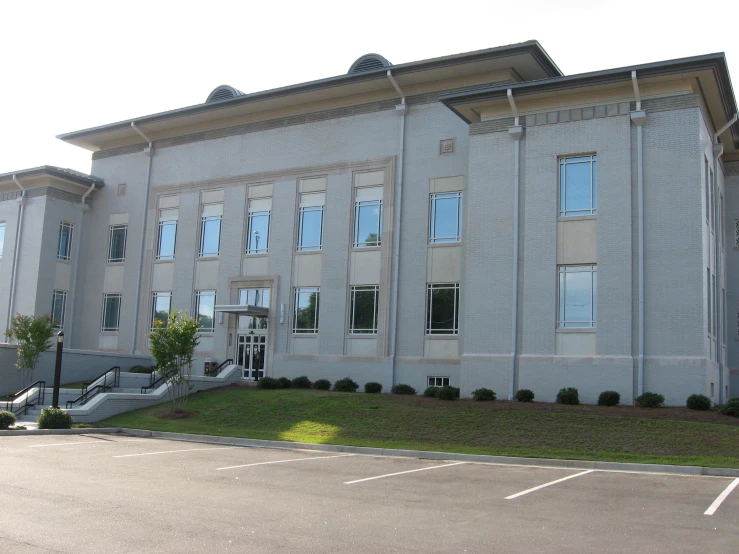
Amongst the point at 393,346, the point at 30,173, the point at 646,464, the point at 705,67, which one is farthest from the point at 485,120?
the point at 30,173

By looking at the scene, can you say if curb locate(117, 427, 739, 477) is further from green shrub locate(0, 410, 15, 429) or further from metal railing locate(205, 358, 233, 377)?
metal railing locate(205, 358, 233, 377)

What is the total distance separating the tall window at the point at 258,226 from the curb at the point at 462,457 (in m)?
13.3

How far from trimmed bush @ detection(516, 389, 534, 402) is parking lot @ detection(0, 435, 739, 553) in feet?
25.9

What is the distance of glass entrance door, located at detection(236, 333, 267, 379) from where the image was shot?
33312 mm

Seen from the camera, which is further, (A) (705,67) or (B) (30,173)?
(B) (30,173)

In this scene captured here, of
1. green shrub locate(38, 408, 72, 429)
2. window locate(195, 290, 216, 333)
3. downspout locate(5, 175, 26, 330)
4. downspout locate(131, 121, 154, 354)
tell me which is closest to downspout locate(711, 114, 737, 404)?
green shrub locate(38, 408, 72, 429)

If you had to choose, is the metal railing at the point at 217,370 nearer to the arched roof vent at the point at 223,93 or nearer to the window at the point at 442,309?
the window at the point at 442,309

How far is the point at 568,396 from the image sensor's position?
23219 millimetres

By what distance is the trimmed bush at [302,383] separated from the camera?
3047 cm

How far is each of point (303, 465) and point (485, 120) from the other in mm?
16004

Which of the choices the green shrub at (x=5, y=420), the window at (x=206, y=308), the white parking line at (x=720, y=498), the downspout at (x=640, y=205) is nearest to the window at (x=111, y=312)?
the window at (x=206, y=308)

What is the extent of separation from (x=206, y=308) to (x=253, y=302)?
115 inches

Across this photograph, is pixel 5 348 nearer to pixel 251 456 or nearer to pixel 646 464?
pixel 251 456

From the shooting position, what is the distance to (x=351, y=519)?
948 centimetres
